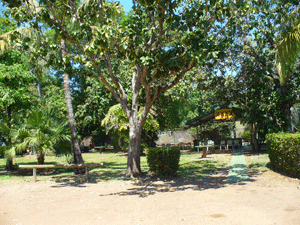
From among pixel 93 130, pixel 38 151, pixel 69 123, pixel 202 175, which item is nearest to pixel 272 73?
pixel 202 175

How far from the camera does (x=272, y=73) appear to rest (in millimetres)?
15992

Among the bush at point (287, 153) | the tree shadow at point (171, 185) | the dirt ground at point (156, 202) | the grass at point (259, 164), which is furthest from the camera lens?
the grass at point (259, 164)

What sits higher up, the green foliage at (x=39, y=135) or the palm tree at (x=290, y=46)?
the palm tree at (x=290, y=46)

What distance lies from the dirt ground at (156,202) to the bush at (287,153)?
15.5 inches

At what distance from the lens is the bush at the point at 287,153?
828cm

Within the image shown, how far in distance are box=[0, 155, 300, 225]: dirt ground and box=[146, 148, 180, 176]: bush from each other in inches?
29.0

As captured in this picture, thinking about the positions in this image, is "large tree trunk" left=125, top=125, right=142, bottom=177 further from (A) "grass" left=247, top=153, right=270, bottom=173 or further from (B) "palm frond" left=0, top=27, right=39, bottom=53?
(B) "palm frond" left=0, top=27, right=39, bottom=53

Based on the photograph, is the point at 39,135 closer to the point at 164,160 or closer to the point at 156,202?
the point at 164,160

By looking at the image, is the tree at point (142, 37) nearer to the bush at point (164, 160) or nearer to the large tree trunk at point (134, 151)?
the large tree trunk at point (134, 151)

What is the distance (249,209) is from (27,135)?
9571mm

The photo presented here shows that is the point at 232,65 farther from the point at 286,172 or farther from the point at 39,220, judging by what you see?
the point at 39,220

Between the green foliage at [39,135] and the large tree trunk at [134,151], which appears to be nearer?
the large tree trunk at [134,151]

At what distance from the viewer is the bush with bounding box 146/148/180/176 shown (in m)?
9.77

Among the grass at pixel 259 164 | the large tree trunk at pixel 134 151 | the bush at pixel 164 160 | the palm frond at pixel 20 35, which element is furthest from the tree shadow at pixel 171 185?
the palm frond at pixel 20 35
